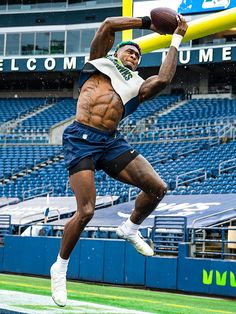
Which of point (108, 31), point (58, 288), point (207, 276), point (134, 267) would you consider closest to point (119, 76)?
point (108, 31)

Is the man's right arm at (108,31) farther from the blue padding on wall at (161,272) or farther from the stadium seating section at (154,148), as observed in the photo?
the stadium seating section at (154,148)

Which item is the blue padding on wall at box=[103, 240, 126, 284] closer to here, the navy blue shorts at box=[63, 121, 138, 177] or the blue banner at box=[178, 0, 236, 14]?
the blue banner at box=[178, 0, 236, 14]

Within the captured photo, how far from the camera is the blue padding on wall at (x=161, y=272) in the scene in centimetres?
1191

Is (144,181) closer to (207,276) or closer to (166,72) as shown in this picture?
(166,72)

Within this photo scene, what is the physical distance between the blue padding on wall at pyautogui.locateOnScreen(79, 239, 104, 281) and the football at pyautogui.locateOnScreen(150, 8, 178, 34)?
8682mm

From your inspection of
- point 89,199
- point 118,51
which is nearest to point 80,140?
point 89,199

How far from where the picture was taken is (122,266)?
13.0 metres

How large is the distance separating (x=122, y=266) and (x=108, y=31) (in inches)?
328

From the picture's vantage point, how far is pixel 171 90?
34.4 meters

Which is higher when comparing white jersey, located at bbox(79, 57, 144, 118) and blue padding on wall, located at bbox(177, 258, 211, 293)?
white jersey, located at bbox(79, 57, 144, 118)

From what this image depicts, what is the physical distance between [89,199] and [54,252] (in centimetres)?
964

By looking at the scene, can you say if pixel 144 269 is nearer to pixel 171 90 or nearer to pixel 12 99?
pixel 171 90

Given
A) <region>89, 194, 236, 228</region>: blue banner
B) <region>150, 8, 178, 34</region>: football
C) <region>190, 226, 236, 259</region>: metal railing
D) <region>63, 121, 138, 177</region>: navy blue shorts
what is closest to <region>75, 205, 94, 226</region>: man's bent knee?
<region>63, 121, 138, 177</region>: navy blue shorts

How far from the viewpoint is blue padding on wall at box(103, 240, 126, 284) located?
1297 centimetres
